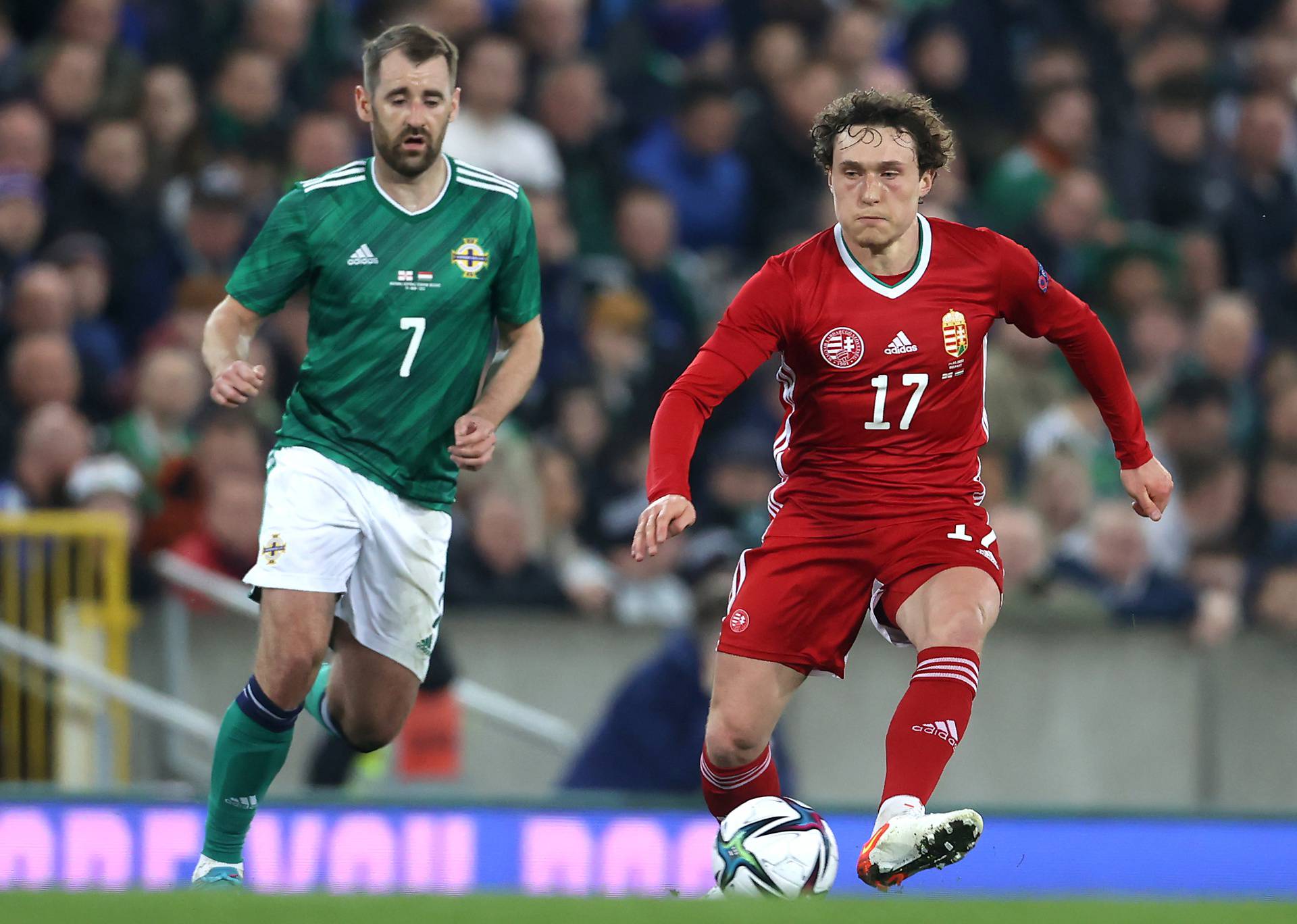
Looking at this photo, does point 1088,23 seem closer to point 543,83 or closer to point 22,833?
point 543,83

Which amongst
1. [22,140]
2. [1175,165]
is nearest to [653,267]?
[22,140]

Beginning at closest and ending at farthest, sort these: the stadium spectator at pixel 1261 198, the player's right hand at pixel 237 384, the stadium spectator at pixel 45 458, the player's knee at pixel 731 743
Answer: the player's right hand at pixel 237 384 → the player's knee at pixel 731 743 → the stadium spectator at pixel 45 458 → the stadium spectator at pixel 1261 198

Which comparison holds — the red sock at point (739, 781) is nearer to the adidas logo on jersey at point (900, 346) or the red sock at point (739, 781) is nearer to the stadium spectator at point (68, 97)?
the adidas logo on jersey at point (900, 346)

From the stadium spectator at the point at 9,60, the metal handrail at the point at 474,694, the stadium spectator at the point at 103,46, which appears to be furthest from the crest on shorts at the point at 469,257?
the stadium spectator at the point at 9,60

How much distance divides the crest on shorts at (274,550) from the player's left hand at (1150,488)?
7.91 feet

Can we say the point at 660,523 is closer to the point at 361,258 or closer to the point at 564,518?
the point at 361,258

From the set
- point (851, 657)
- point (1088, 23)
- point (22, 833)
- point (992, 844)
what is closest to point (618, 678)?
point (851, 657)

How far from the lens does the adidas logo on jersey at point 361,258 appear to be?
6.04 meters

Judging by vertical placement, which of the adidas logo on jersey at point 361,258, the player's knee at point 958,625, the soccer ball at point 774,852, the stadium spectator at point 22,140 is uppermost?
the stadium spectator at point 22,140

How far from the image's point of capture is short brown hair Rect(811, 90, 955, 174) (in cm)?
584

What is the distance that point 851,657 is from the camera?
9203 millimetres

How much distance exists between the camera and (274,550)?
19.3 ft

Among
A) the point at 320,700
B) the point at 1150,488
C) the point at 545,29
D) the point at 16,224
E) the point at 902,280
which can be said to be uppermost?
the point at 545,29

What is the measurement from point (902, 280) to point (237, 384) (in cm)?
188
